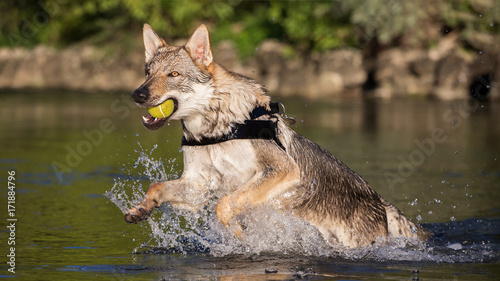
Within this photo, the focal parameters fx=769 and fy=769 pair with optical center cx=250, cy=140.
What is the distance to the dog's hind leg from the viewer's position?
735 centimetres

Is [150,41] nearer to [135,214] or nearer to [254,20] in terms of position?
[135,214]

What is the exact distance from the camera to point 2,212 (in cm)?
975

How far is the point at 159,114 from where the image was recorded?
726 centimetres

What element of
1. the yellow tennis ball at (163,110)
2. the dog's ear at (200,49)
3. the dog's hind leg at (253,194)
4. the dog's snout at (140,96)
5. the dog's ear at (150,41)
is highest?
the dog's ear at (150,41)

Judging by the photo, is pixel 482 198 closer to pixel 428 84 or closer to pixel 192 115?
pixel 192 115

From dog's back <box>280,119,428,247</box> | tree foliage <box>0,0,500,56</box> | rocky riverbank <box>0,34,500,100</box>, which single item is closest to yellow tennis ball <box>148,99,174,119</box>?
dog's back <box>280,119,428,247</box>

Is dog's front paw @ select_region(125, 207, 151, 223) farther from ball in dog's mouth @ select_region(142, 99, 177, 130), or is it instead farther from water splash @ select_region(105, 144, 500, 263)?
ball in dog's mouth @ select_region(142, 99, 177, 130)

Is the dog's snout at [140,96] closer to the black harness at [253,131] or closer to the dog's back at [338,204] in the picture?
the black harness at [253,131]

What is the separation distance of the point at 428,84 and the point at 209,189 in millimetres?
26337

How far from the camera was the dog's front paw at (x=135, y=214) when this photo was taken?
7.36m

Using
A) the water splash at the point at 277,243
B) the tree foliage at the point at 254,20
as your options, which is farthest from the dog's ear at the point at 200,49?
the tree foliage at the point at 254,20

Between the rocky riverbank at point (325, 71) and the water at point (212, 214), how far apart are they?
418 inches

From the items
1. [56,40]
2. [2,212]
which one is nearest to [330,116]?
[2,212]

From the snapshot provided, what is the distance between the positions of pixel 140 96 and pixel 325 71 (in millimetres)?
27876
